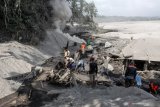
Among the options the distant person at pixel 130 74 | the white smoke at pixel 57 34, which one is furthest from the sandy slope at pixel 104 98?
the white smoke at pixel 57 34

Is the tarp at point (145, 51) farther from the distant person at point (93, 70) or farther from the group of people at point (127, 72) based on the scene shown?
the distant person at point (93, 70)

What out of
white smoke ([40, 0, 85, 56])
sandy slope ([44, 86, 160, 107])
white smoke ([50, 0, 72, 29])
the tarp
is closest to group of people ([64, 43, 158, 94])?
sandy slope ([44, 86, 160, 107])

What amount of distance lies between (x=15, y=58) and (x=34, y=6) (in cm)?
1020

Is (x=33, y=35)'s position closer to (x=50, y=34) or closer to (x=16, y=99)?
(x=50, y=34)

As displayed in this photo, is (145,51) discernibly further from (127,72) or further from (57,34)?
(57,34)

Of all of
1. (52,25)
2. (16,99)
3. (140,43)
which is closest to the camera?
(16,99)

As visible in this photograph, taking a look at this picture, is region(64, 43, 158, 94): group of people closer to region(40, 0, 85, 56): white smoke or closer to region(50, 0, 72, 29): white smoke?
region(40, 0, 85, 56): white smoke

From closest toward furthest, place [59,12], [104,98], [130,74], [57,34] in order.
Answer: [104,98] → [130,74] → [57,34] → [59,12]

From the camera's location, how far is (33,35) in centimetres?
3309

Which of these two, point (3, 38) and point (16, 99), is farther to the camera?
point (3, 38)

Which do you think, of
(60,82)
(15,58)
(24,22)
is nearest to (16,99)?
(60,82)

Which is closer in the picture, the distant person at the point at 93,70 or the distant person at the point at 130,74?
the distant person at the point at 130,74

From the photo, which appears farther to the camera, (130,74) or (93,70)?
(93,70)

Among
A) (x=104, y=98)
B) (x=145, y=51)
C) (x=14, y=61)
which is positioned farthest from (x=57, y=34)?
(x=104, y=98)
